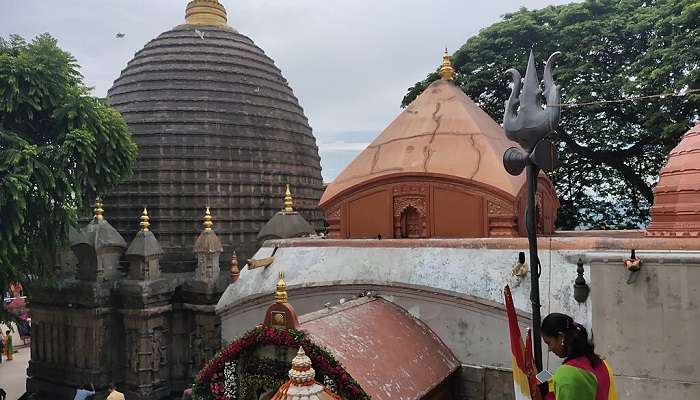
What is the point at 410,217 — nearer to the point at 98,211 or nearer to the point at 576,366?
the point at 576,366

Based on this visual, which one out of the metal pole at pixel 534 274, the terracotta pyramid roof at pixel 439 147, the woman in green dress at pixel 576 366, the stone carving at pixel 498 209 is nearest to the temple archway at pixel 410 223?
the terracotta pyramid roof at pixel 439 147

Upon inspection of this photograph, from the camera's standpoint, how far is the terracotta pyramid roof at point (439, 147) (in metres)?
10.1

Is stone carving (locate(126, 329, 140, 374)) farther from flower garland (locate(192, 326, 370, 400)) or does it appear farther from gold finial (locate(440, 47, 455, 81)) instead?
gold finial (locate(440, 47, 455, 81))

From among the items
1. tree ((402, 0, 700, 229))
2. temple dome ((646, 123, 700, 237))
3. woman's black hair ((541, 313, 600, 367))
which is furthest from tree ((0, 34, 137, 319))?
tree ((402, 0, 700, 229))

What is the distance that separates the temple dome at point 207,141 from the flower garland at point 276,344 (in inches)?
427

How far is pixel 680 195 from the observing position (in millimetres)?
8656

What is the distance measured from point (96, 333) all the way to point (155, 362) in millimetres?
1810

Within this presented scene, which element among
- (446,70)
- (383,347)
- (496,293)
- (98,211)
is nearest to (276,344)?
(383,347)

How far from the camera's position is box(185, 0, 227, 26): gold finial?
21.9 metres

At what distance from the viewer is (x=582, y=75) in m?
18.7

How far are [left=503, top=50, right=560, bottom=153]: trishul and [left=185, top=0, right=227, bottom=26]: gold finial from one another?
62.9ft

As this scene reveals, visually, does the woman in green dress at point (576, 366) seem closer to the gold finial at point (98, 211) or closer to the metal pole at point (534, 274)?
the metal pole at point (534, 274)

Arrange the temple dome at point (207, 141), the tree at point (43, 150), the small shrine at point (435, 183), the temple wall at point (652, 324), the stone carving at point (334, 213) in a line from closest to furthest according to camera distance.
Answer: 1. the temple wall at point (652, 324)
2. the small shrine at point (435, 183)
3. the stone carving at point (334, 213)
4. the tree at point (43, 150)
5. the temple dome at point (207, 141)

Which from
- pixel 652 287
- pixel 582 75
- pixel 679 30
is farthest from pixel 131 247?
pixel 679 30
